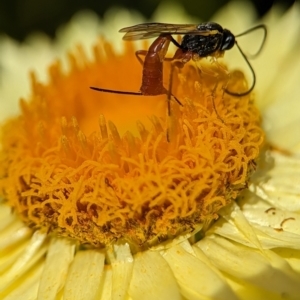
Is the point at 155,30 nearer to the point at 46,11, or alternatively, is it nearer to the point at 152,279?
the point at 152,279

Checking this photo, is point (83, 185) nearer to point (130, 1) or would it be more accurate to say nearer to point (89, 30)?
point (89, 30)

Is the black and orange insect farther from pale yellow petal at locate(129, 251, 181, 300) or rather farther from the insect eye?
pale yellow petal at locate(129, 251, 181, 300)

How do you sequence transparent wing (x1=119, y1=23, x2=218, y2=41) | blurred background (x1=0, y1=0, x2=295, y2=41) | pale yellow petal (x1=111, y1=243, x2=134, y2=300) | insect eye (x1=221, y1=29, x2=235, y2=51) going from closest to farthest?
pale yellow petal (x1=111, y1=243, x2=134, y2=300) → transparent wing (x1=119, y1=23, x2=218, y2=41) → insect eye (x1=221, y1=29, x2=235, y2=51) → blurred background (x1=0, y1=0, x2=295, y2=41)

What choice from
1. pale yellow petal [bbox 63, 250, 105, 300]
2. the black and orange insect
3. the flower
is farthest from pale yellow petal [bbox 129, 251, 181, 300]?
the black and orange insect

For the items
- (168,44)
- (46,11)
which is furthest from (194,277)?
(46,11)

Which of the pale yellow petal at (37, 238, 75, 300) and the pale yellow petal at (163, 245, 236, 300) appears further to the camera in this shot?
the pale yellow petal at (37, 238, 75, 300)

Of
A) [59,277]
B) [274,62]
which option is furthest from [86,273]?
[274,62]
